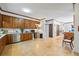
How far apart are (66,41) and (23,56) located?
1.52 metres

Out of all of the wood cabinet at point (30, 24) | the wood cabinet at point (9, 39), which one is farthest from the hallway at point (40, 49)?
the wood cabinet at point (30, 24)

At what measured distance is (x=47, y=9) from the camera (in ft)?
11.2

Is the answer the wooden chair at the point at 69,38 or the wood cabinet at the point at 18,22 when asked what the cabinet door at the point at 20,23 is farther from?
the wooden chair at the point at 69,38

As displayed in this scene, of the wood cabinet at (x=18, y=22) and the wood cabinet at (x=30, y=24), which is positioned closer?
the wood cabinet at (x=18, y=22)

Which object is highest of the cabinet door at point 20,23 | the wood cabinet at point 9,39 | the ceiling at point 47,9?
the ceiling at point 47,9

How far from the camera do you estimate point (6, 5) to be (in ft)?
10.7

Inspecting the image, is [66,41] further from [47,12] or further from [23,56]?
[23,56]

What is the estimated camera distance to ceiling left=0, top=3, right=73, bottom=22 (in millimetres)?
3303

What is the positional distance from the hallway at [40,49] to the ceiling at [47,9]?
74 cm

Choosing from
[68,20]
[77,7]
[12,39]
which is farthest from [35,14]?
[12,39]

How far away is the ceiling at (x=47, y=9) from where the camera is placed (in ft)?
10.8

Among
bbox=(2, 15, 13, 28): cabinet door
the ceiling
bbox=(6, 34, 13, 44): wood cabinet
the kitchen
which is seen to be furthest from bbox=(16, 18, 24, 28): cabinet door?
bbox=(6, 34, 13, 44): wood cabinet

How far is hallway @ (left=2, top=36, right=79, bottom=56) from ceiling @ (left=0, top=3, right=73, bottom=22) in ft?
2.44

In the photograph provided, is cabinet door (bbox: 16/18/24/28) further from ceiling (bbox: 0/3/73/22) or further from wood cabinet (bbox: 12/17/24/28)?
ceiling (bbox: 0/3/73/22)
